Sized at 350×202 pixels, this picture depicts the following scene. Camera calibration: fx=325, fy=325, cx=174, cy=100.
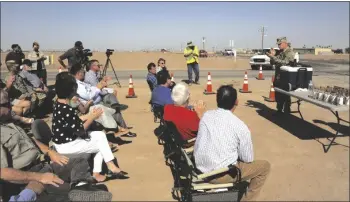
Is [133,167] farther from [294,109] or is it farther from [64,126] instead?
[294,109]

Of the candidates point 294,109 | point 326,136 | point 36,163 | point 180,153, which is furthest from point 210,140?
point 294,109

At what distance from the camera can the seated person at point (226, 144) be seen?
3.19m

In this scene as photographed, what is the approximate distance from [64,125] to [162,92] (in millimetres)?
2490

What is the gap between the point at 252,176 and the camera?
11.3 feet

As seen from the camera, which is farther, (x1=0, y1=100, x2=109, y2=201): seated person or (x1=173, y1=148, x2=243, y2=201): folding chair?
(x1=173, y1=148, x2=243, y2=201): folding chair

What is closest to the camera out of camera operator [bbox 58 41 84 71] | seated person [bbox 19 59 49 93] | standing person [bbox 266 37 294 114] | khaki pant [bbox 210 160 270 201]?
khaki pant [bbox 210 160 270 201]

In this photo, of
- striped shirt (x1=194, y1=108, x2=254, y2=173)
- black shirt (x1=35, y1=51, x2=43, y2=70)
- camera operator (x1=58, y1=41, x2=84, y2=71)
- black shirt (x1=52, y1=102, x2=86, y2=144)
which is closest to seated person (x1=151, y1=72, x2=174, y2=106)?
black shirt (x1=52, y1=102, x2=86, y2=144)

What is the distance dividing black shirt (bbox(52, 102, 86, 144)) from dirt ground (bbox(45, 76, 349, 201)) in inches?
37.8

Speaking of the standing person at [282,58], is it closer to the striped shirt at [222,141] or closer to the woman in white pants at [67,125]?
the striped shirt at [222,141]

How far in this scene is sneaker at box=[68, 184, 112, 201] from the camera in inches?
150

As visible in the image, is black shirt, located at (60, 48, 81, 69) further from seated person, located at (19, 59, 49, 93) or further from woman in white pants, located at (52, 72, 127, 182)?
woman in white pants, located at (52, 72, 127, 182)

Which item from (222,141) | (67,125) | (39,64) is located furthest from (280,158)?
(39,64)

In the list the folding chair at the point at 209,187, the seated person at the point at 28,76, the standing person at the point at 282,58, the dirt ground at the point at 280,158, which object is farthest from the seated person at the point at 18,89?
the standing person at the point at 282,58

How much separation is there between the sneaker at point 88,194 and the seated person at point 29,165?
0.10 feet
